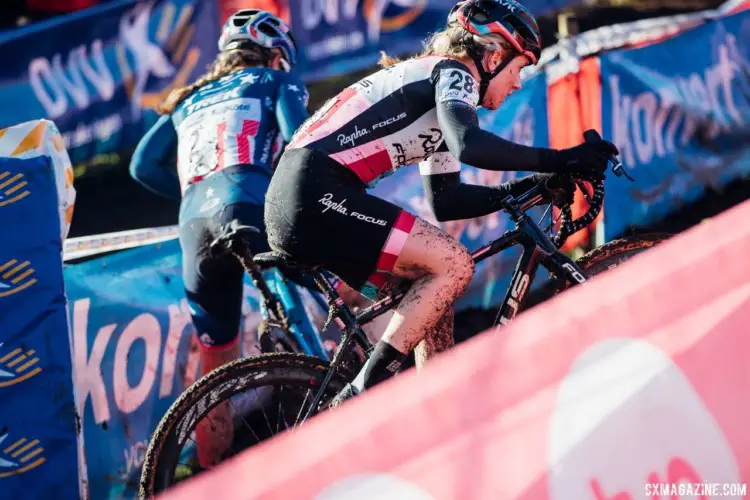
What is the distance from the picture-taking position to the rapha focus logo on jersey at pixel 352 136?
397cm

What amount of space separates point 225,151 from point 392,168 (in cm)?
115

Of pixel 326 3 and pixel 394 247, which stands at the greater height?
pixel 326 3

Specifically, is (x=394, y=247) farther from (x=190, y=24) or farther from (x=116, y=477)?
(x=190, y=24)

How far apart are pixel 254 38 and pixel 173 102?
511mm

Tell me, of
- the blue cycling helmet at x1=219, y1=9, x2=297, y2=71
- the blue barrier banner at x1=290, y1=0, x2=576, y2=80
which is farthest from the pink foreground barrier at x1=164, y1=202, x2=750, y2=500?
the blue barrier banner at x1=290, y1=0, x2=576, y2=80

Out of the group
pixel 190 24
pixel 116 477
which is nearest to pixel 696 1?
pixel 190 24

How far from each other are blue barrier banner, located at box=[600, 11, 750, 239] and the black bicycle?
349cm

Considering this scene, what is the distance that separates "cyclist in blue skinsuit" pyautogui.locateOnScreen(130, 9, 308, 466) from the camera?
4801mm

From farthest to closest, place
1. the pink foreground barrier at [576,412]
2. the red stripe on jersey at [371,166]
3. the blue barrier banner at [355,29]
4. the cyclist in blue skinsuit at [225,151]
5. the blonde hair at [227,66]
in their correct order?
the blue barrier banner at [355,29], the blonde hair at [227,66], the cyclist in blue skinsuit at [225,151], the red stripe on jersey at [371,166], the pink foreground barrier at [576,412]

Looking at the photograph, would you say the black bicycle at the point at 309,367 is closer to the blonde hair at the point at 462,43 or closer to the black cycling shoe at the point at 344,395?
the black cycling shoe at the point at 344,395

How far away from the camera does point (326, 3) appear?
11633 millimetres

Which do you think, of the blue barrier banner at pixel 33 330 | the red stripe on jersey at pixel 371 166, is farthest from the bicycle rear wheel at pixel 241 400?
the red stripe on jersey at pixel 371 166

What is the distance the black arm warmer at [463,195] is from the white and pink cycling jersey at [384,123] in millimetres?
323

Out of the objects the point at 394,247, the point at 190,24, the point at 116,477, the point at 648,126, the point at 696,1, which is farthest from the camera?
the point at 696,1
